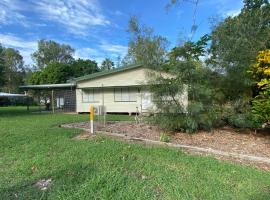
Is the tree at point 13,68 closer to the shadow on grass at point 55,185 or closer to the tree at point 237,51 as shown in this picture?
the tree at point 237,51

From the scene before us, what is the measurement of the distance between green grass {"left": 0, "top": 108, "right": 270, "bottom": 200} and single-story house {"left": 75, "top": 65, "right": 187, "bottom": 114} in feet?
36.8

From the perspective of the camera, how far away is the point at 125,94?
18.6 meters

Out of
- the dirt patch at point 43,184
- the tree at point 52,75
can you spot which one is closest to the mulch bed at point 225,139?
the dirt patch at point 43,184

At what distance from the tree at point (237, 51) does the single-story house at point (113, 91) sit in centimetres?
826

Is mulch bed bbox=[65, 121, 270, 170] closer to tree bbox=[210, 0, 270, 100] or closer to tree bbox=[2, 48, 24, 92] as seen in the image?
tree bbox=[210, 0, 270, 100]

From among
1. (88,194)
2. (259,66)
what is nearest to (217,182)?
(88,194)

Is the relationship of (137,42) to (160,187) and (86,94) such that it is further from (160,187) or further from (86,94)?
(86,94)

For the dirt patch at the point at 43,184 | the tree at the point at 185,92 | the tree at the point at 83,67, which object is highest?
the tree at the point at 83,67

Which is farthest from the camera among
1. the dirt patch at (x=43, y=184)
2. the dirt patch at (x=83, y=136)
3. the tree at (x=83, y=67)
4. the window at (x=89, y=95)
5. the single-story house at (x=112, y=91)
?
the tree at (x=83, y=67)

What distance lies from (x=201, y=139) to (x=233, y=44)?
3.62 m

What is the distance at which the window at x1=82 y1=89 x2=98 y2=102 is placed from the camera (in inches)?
774

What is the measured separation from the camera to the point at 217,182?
411cm

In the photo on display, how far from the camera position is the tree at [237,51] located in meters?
8.41

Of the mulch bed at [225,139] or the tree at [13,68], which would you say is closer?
the mulch bed at [225,139]
